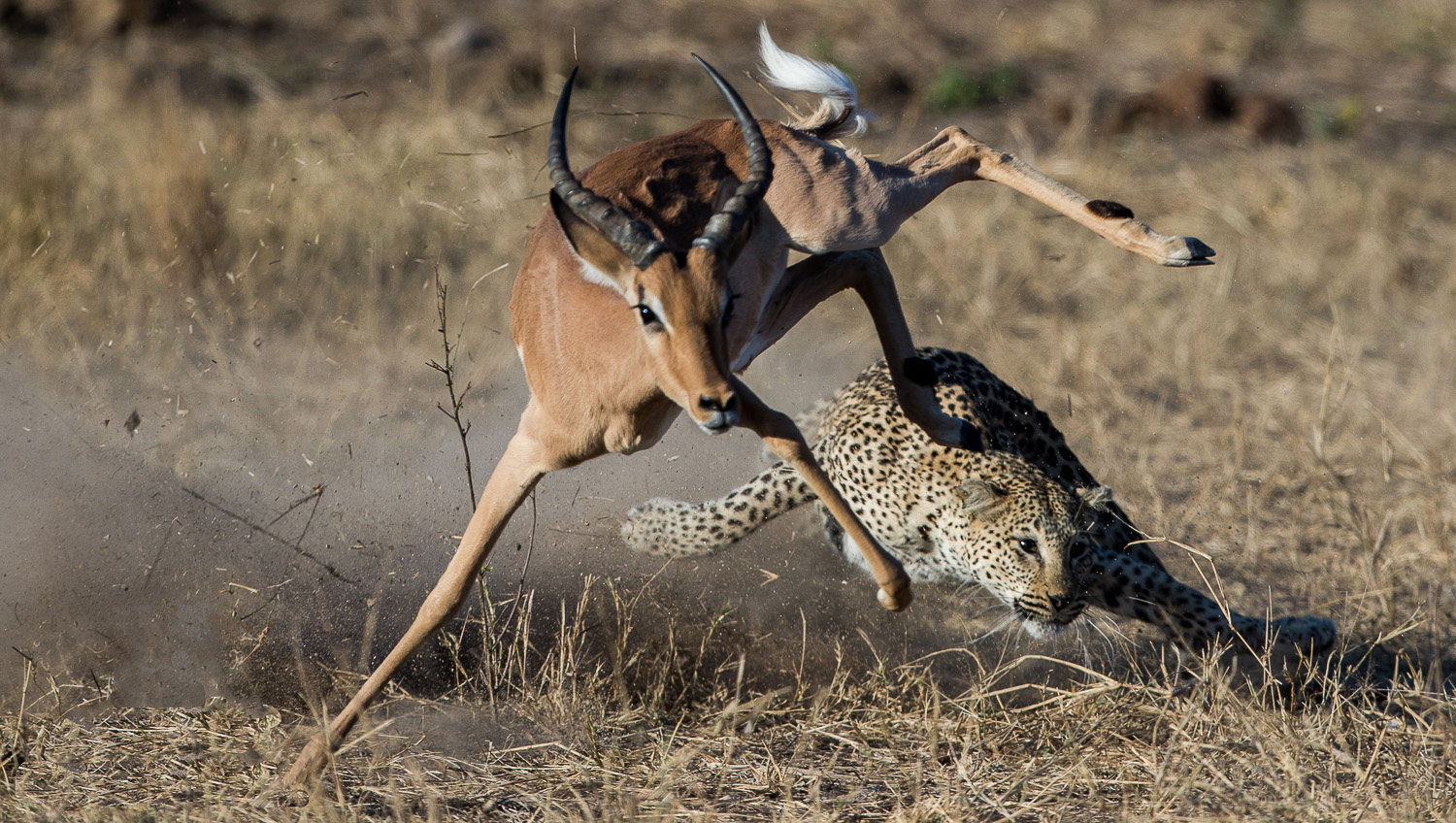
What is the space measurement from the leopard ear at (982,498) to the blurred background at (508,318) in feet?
1.99

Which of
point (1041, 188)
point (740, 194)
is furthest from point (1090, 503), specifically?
point (740, 194)

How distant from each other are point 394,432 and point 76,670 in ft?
7.59

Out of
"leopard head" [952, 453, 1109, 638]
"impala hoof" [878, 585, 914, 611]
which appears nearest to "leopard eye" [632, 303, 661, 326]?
"impala hoof" [878, 585, 914, 611]

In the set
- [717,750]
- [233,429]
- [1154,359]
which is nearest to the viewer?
[717,750]

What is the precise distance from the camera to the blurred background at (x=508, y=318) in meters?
6.27

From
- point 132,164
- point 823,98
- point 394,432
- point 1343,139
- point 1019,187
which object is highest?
point 823,98

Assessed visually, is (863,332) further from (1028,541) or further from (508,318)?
(1028,541)

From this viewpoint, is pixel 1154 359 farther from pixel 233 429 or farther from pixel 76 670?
pixel 76 670

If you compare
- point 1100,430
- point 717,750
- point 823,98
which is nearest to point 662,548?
point 717,750

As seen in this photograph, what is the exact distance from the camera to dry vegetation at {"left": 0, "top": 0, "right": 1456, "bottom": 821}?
4789 mm

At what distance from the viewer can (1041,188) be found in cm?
541

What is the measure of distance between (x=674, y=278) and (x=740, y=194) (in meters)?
0.39

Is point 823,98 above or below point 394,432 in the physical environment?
above

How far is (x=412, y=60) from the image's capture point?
1408 centimetres
